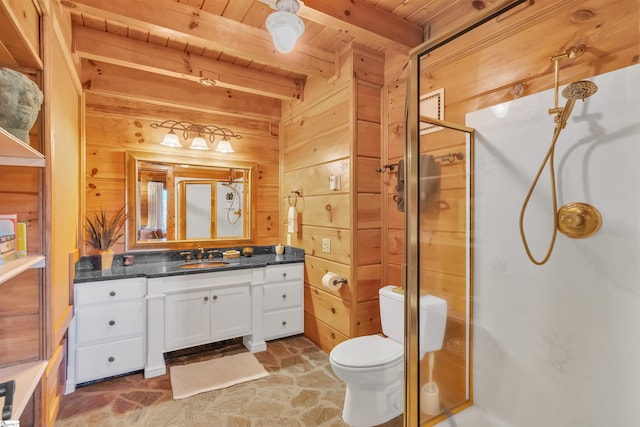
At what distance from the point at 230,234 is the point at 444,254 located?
84.1 inches

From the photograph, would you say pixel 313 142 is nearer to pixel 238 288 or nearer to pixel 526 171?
pixel 238 288

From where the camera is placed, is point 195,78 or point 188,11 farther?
point 195,78

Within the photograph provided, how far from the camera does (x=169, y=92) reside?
273cm

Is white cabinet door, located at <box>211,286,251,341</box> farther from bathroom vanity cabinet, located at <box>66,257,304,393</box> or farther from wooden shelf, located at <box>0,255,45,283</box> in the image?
wooden shelf, located at <box>0,255,45,283</box>

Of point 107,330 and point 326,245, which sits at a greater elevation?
point 326,245

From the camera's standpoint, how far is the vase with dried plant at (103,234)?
7.82ft

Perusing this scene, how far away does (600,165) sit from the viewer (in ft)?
4.07

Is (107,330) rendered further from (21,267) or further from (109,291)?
(21,267)

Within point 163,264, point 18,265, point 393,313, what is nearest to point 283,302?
point 163,264

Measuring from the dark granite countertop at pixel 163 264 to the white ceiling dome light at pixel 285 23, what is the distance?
1.76m

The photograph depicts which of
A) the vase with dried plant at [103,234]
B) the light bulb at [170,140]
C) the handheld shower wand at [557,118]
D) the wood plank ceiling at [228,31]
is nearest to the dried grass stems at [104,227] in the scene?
the vase with dried plant at [103,234]

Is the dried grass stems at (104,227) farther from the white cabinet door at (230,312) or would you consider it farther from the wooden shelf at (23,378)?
the wooden shelf at (23,378)

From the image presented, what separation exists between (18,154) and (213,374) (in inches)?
71.0

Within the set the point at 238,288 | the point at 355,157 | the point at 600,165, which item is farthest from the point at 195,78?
the point at 600,165
